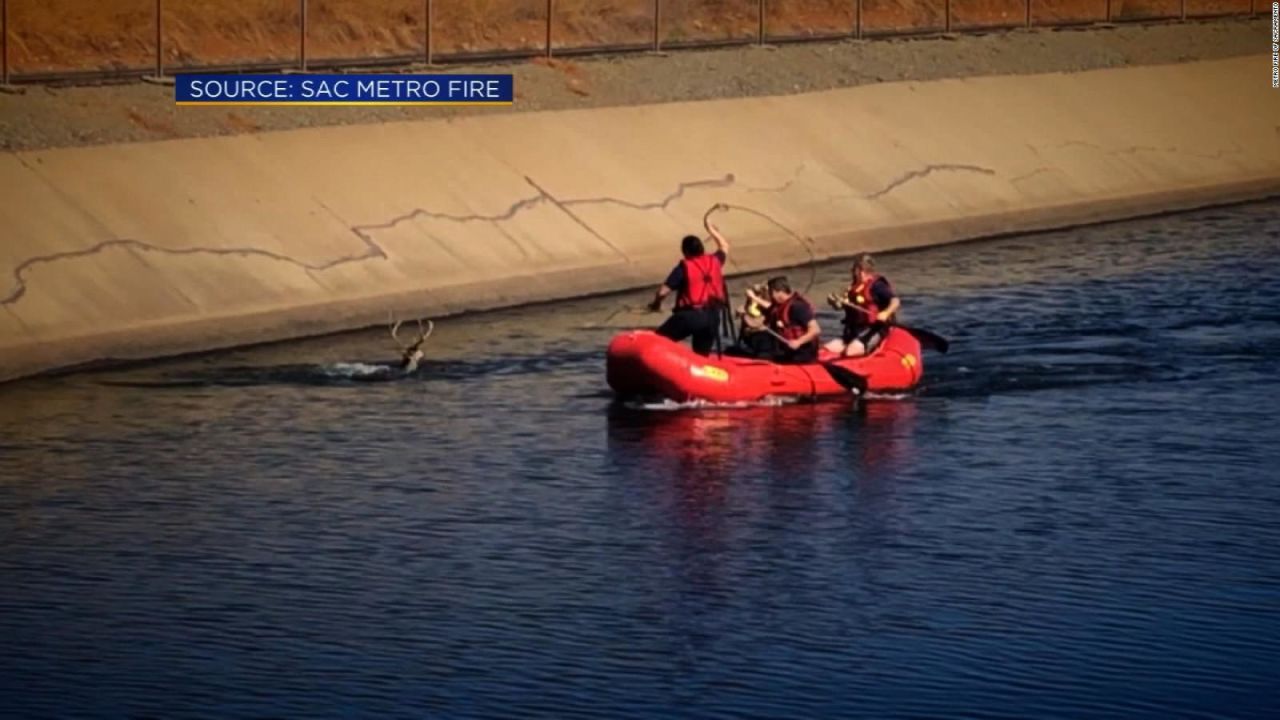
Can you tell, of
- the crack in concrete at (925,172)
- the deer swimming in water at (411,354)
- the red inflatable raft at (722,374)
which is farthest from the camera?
the crack in concrete at (925,172)

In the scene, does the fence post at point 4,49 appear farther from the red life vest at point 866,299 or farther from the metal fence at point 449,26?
the red life vest at point 866,299

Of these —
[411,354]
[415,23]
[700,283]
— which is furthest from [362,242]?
[415,23]

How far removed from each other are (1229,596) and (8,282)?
1670 cm

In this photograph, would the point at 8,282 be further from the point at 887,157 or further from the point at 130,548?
the point at 887,157

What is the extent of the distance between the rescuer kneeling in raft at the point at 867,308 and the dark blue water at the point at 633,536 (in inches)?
33.8

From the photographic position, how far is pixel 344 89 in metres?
40.9

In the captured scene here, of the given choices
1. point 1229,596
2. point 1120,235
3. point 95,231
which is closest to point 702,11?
point 1120,235

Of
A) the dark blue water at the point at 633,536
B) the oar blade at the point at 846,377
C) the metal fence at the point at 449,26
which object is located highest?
the metal fence at the point at 449,26

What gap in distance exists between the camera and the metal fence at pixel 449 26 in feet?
152

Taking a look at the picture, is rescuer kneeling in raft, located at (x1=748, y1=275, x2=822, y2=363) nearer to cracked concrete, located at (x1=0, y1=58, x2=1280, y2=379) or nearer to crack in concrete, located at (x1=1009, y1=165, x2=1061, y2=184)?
cracked concrete, located at (x1=0, y1=58, x2=1280, y2=379)

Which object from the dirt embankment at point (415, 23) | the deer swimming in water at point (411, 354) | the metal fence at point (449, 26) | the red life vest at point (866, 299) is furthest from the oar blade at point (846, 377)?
the dirt embankment at point (415, 23)

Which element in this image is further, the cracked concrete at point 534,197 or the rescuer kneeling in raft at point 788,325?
the cracked concrete at point 534,197

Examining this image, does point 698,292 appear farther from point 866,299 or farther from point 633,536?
point 633,536

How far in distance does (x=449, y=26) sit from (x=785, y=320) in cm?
2423
